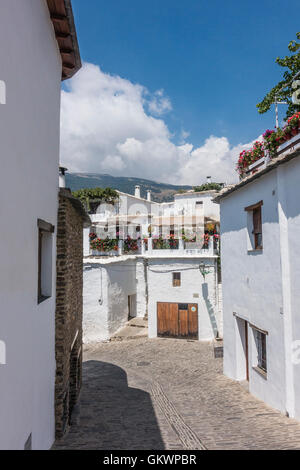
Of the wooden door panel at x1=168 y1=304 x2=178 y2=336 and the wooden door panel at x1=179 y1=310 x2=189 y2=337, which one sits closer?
the wooden door panel at x1=179 y1=310 x2=189 y2=337

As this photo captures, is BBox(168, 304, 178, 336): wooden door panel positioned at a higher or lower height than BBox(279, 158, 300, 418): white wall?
lower

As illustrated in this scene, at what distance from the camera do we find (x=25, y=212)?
4.21 metres

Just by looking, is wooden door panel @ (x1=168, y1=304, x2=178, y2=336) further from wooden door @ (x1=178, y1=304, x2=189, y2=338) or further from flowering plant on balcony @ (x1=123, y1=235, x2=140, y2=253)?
flowering plant on balcony @ (x1=123, y1=235, x2=140, y2=253)

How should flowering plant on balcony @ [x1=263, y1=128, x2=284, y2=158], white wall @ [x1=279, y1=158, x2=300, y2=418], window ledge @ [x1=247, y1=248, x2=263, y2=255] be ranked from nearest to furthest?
white wall @ [x1=279, y1=158, x2=300, y2=418] < flowering plant on balcony @ [x1=263, y1=128, x2=284, y2=158] < window ledge @ [x1=247, y1=248, x2=263, y2=255]

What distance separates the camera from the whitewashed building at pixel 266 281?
23.5 ft

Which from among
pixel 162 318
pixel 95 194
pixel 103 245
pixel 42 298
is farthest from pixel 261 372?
pixel 95 194

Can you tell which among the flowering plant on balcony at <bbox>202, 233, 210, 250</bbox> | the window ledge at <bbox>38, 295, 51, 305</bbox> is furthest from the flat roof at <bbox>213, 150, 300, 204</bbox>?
the flowering plant on balcony at <bbox>202, 233, 210, 250</bbox>

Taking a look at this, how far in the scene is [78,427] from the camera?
748cm

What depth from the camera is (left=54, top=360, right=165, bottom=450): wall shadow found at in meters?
6.40

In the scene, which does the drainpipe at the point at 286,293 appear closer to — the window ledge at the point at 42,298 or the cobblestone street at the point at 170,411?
the cobblestone street at the point at 170,411

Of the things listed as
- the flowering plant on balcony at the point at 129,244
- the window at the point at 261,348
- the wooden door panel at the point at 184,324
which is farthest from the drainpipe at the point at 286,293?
the flowering plant on balcony at the point at 129,244

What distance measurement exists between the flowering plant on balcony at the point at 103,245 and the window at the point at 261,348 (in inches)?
Result: 485
